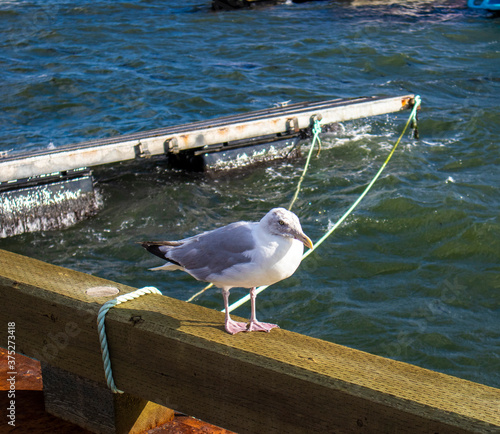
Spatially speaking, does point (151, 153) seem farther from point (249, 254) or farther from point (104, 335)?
point (104, 335)

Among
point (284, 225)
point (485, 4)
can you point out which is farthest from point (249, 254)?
point (485, 4)

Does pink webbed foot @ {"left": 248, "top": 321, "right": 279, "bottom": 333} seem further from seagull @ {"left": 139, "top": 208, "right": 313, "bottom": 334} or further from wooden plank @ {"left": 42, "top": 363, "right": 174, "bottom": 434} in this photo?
wooden plank @ {"left": 42, "top": 363, "right": 174, "bottom": 434}

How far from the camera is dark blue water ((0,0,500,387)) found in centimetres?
679

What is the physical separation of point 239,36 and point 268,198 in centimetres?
910

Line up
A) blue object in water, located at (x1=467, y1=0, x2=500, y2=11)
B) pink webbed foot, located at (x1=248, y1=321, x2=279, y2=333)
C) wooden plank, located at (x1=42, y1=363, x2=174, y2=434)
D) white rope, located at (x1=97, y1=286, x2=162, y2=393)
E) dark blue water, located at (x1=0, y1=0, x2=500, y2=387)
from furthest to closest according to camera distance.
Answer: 1. blue object in water, located at (x1=467, y1=0, x2=500, y2=11)
2. dark blue water, located at (x1=0, y1=0, x2=500, y2=387)
3. wooden plank, located at (x1=42, y1=363, x2=174, y2=434)
4. pink webbed foot, located at (x1=248, y1=321, x2=279, y2=333)
5. white rope, located at (x1=97, y1=286, x2=162, y2=393)

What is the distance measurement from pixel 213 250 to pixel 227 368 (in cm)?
83

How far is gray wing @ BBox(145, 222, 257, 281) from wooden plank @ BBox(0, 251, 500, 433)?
0.95ft

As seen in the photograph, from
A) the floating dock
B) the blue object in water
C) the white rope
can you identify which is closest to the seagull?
the white rope

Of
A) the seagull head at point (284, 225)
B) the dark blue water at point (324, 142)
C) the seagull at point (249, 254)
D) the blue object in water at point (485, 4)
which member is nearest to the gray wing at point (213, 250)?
the seagull at point (249, 254)

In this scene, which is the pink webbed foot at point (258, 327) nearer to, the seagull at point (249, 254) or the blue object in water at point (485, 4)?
the seagull at point (249, 254)

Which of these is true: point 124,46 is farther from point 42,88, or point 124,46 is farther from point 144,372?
point 144,372

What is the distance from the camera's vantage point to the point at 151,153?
864 centimetres

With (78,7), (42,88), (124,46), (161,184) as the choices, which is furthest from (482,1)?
(161,184)

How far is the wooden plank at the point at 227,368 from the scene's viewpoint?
2105mm
